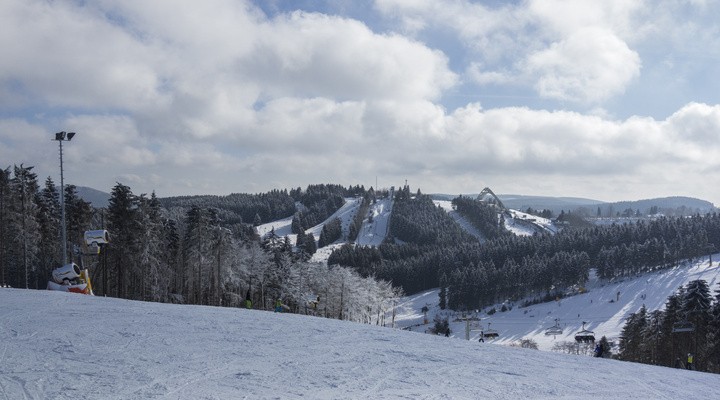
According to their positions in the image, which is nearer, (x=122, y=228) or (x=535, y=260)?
Answer: (x=122, y=228)

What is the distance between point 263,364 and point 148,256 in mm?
33064

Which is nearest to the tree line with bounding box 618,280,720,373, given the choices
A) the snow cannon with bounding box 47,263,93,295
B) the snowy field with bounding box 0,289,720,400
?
the snowy field with bounding box 0,289,720,400

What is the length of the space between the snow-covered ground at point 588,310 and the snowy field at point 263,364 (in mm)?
66837

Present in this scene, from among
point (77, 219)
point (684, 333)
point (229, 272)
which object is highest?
point (77, 219)

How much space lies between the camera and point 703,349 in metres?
42.9

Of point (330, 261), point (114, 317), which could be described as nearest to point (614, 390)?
point (114, 317)

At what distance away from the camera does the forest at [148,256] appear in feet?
135

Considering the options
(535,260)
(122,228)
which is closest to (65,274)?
(122,228)

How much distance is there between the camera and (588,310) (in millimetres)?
107750

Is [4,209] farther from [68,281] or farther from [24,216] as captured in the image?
[68,281]

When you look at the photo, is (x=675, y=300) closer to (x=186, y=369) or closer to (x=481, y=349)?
(x=481, y=349)

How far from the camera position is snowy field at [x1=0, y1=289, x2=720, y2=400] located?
12.0 meters

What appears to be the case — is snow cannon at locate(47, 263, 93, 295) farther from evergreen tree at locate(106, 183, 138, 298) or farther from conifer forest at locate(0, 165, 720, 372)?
evergreen tree at locate(106, 183, 138, 298)

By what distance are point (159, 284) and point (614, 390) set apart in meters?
50.6
